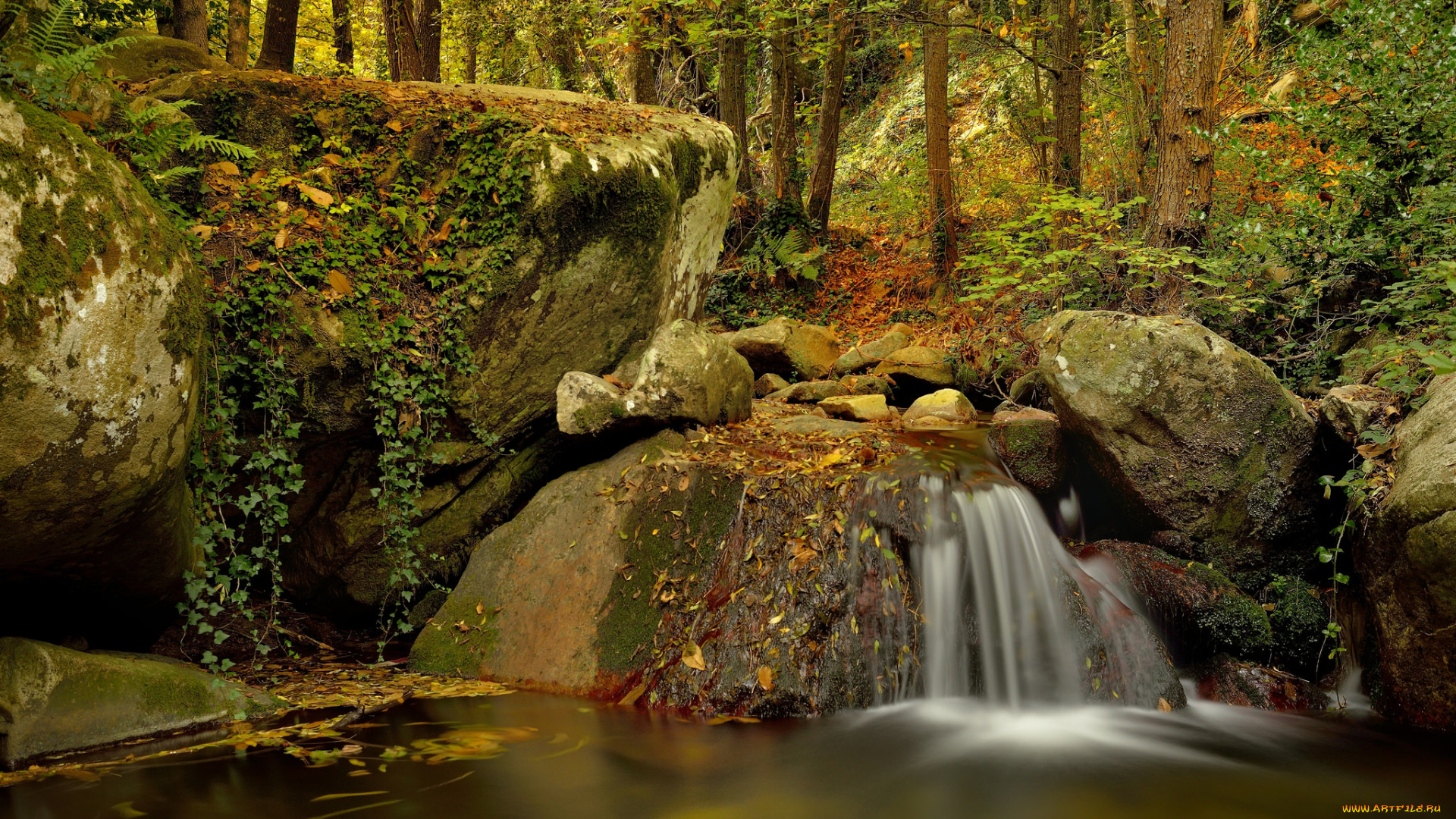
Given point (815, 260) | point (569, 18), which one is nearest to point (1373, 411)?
point (815, 260)

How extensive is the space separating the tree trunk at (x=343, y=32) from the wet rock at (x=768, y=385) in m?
9.40

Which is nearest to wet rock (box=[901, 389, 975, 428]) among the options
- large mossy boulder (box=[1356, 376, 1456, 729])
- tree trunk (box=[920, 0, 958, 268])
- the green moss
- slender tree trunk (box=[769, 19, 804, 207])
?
the green moss

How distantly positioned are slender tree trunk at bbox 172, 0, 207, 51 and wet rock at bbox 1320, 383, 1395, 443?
10.2 meters

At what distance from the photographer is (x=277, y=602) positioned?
6094 mm

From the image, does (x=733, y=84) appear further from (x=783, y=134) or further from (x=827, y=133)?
(x=827, y=133)

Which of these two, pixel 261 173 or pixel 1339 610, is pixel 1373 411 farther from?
pixel 261 173

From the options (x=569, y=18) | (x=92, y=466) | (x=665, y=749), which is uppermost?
(x=569, y=18)

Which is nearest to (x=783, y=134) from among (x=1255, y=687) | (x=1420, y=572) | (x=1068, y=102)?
(x=1068, y=102)

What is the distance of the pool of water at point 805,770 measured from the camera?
12.1 feet

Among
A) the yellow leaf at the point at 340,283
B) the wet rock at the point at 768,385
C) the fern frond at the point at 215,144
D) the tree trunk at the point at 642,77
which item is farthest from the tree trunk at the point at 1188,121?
the tree trunk at the point at 642,77

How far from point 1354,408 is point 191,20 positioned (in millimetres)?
10571

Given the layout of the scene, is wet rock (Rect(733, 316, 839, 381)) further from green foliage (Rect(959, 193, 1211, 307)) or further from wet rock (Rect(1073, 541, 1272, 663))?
wet rock (Rect(1073, 541, 1272, 663))

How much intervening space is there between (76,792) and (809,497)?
419 centimetres

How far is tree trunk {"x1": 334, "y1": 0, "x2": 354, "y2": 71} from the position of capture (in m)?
13.7
